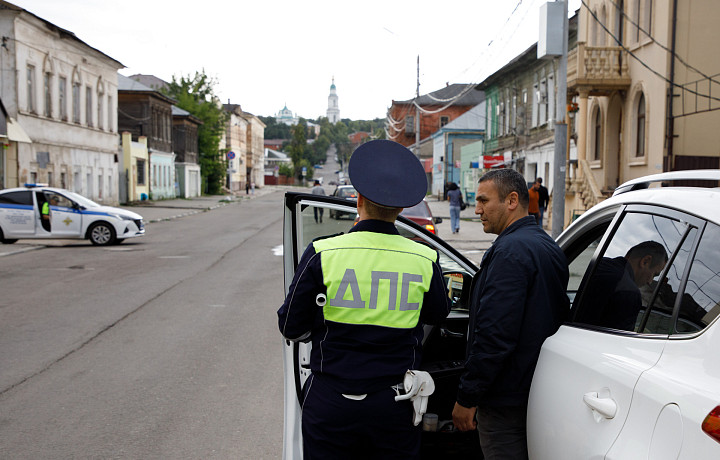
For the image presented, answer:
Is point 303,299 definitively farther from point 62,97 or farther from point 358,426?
point 62,97

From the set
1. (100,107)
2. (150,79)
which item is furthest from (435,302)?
(150,79)

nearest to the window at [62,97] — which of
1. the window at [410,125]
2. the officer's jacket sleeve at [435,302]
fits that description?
the officer's jacket sleeve at [435,302]

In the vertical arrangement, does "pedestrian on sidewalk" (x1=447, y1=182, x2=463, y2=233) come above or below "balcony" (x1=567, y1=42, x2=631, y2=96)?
below

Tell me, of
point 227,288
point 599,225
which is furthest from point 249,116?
point 599,225

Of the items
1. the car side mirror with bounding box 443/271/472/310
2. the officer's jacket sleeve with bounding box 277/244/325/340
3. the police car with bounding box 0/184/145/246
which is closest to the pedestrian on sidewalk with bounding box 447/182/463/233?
the police car with bounding box 0/184/145/246

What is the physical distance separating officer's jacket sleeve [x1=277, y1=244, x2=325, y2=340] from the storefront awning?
28237 millimetres

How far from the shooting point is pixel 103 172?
40.4 m

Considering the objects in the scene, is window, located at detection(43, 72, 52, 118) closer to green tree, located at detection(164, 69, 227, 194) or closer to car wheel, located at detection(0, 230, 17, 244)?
car wheel, located at detection(0, 230, 17, 244)

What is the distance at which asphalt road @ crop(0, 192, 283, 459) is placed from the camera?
4875 millimetres

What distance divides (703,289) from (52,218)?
63.9ft

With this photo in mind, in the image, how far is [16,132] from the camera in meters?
28.1

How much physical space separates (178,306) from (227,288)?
180 centimetres

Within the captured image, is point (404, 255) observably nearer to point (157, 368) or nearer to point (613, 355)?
point (613, 355)

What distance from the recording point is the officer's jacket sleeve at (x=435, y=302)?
2.85 metres
